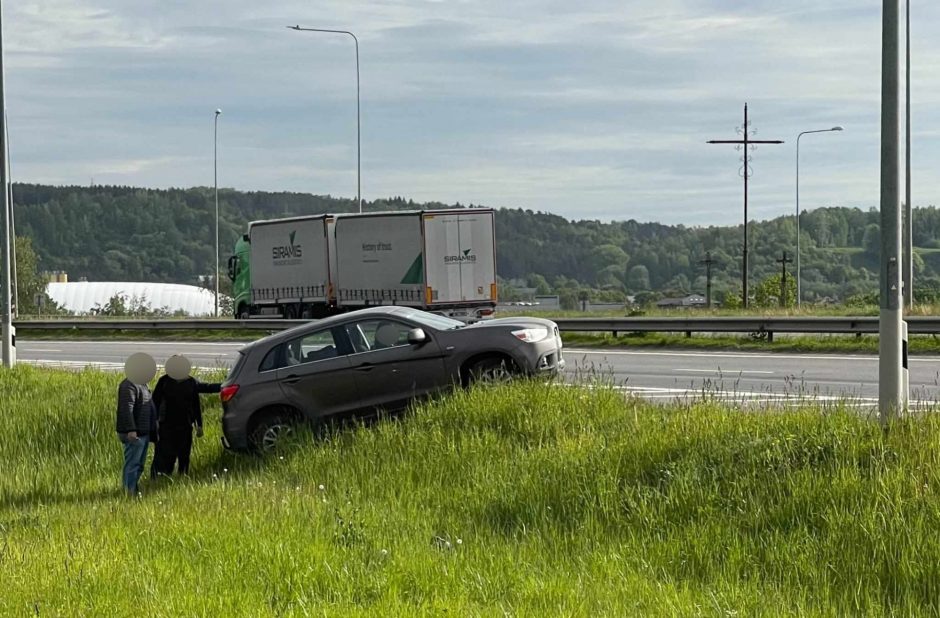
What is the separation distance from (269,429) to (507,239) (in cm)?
12891

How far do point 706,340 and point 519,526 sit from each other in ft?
67.0

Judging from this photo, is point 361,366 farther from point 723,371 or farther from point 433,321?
point 723,371

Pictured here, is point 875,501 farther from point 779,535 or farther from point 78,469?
point 78,469

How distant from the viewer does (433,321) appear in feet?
47.8

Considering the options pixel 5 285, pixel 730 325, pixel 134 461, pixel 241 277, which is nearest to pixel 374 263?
pixel 241 277

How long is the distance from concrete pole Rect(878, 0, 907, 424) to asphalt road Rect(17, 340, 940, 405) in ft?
4.58

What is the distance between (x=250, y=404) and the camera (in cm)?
1393

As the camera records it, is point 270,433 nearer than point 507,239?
Yes

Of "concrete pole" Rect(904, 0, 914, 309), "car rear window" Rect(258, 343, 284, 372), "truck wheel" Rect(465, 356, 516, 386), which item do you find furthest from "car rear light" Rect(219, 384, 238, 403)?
"concrete pole" Rect(904, 0, 914, 309)

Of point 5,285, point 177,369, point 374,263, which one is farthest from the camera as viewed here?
point 374,263

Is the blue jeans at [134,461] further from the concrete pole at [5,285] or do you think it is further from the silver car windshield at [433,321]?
the concrete pole at [5,285]

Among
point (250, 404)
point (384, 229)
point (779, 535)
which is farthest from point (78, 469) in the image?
point (384, 229)

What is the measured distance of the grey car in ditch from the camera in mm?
13789

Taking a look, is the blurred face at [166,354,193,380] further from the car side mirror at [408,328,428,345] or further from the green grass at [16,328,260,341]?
the green grass at [16,328,260,341]
